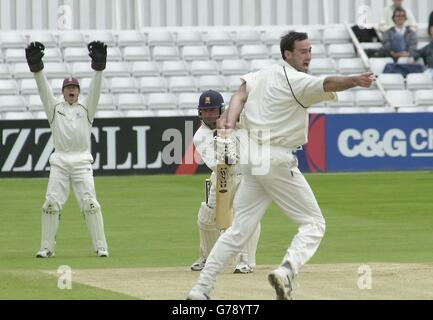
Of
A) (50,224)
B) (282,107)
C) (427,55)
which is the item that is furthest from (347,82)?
(427,55)

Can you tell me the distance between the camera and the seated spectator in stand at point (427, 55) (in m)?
29.0

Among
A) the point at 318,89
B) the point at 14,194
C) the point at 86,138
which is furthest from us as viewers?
the point at 14,194

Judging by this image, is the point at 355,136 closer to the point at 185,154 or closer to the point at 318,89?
the point at 185,154

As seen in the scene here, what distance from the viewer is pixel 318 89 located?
10.1m

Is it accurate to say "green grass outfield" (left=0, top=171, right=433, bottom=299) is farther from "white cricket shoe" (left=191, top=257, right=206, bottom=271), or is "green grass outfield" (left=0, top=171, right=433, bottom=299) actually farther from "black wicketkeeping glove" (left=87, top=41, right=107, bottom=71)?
"black wicketkeeping glove" (left=87, top=41, right=107, bottom=71)

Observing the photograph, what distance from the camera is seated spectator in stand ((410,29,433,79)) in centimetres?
2902

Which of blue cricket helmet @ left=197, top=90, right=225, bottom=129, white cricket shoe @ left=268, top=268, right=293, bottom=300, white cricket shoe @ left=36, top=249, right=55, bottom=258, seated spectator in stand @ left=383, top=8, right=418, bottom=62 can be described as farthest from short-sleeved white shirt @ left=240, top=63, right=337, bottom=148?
seated spectator in stand @ left=383, top=8, right=418, bottom=62

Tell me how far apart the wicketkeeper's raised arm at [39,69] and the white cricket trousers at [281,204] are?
14.9ft

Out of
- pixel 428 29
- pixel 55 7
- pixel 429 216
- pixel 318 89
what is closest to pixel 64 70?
pixel 55 7

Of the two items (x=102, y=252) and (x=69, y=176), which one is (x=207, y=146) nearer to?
(x=102, y=252)

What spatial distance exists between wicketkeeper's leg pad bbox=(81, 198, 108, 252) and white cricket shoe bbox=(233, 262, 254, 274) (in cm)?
225

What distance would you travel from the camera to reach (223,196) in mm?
12086

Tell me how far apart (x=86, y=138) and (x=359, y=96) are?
571 inches

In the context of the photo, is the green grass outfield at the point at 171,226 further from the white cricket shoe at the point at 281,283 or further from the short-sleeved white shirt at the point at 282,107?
the short-sleeved white shirt at the point at 282,107
